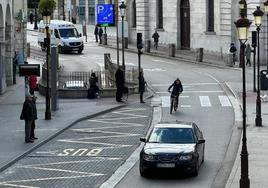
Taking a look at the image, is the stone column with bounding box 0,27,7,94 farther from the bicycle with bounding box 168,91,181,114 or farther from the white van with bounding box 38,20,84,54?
the white van with bounding box 38,20,84,54

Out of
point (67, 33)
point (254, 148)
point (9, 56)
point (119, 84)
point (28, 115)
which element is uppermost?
point (67, 33)

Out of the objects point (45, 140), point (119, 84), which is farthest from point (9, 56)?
point (45, 140)

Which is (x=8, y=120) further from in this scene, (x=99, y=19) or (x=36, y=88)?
(x=99, y=19)

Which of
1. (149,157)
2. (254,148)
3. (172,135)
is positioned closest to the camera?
(149,157)

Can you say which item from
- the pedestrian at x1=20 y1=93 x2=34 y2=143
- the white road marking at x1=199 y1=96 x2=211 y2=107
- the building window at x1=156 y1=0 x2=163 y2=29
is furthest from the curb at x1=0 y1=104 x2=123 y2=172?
the building window at x1=156 y1=0 x2=163 y2=29

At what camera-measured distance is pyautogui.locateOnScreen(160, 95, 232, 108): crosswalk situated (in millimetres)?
37344

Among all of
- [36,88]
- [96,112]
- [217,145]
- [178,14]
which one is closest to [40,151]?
[217,145]

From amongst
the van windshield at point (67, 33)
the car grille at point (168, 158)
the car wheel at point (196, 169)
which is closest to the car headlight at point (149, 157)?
the car grille at point (168, 158)

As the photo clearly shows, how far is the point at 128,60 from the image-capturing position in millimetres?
59500

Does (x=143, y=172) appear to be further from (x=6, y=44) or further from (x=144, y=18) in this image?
(x=144, y=18)

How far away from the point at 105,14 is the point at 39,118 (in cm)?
4823

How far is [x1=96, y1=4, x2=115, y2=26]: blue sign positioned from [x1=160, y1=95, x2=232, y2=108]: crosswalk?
37398 mm

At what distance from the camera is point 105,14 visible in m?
80.2

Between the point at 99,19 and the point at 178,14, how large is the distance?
14.7 meters
